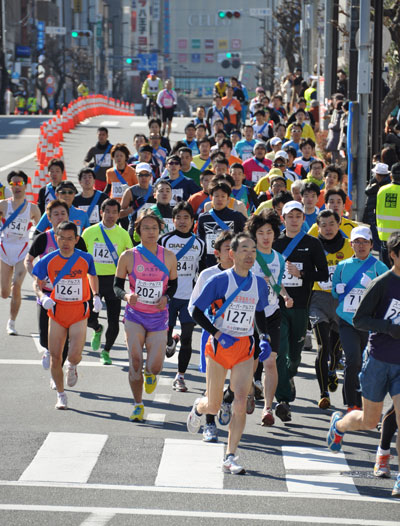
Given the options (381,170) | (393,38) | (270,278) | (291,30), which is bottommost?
(270,278)

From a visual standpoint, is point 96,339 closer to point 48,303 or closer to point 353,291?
point 48,303

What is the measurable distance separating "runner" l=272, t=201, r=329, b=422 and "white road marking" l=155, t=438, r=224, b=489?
1323 mm

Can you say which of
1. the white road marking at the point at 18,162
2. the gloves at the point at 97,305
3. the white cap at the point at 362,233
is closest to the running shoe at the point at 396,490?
the white cap at the point at 362,233

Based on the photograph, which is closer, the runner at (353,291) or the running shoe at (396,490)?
the running shoe at (396,490)

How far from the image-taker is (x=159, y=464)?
9.57 metres

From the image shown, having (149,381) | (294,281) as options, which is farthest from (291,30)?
(149,381)

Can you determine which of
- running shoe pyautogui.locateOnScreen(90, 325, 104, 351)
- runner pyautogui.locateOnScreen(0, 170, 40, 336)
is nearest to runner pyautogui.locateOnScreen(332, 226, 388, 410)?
running shoe pyautogui.locateOnScreen(90, 325, 104, 351)

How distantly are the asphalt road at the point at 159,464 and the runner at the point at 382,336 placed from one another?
0.70 meters

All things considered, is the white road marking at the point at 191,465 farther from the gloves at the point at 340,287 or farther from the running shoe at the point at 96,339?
the running shoe at the point at 96,339

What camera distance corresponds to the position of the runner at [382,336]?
8664 millimetres

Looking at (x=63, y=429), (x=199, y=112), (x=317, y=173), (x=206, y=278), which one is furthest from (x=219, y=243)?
(x=199, y=112)

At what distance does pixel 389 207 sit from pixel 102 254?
3.82 meters

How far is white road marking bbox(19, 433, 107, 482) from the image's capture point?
30.0 feet

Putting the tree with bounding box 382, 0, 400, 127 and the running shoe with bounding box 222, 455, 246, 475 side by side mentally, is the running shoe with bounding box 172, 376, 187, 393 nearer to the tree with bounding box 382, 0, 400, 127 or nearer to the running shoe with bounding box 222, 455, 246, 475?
the running shoe with bounding box 222, 455, 246, 475
